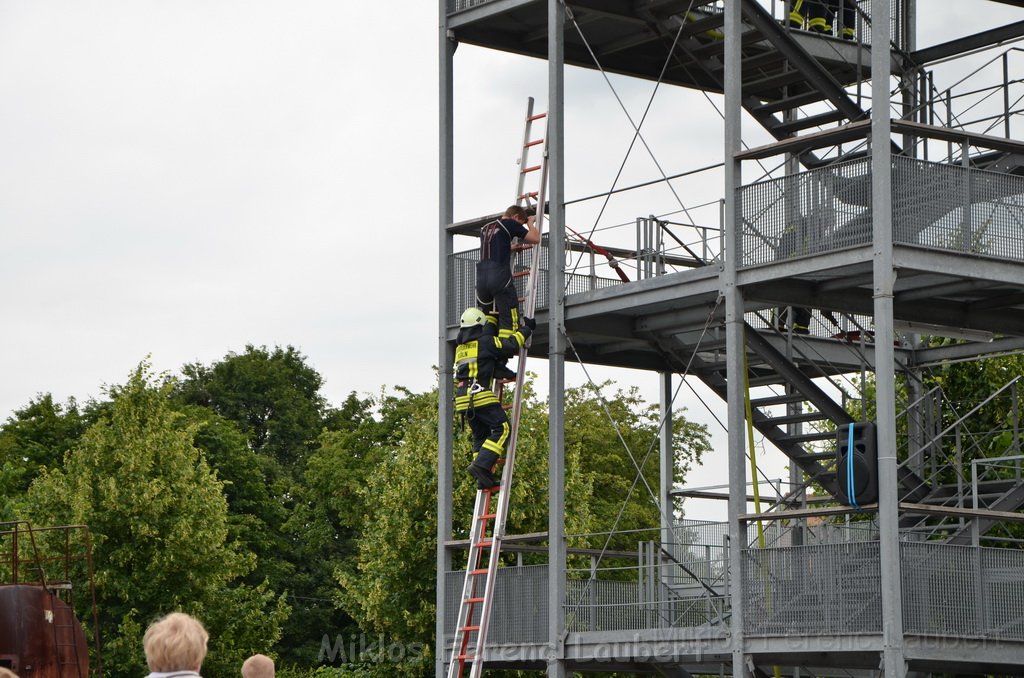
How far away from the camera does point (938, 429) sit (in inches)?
1082

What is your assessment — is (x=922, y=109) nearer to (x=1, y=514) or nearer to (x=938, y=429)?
(x=938, y=429)

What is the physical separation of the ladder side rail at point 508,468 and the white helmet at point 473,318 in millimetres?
691

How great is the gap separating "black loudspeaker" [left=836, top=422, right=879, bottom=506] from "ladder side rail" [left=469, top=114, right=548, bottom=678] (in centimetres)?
432

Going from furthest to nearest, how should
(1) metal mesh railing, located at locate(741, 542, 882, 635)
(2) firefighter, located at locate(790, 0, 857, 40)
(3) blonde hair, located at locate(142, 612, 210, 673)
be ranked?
1. (2) firefighter, located at locate(790, 0, 857, 40)
2. (1) metal mesh railing, located at locate(741, 542, 882, 635)
3. (3) blonde hair, located at locate(142, 612, 210, 673)

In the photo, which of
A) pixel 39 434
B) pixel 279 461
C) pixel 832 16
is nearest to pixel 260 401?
pixel 279 461

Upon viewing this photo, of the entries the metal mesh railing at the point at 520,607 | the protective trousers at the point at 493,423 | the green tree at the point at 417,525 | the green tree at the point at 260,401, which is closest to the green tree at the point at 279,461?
the green tree at the point at 260,401

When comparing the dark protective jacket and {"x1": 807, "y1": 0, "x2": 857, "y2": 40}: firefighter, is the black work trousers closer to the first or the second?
the dark protective jacket

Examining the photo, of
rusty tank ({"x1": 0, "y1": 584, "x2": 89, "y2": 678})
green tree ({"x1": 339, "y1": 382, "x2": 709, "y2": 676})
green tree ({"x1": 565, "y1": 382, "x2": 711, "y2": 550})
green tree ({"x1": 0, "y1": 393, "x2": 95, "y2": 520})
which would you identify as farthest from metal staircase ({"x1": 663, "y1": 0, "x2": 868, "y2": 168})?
green tree ({"x1": 0, "y1": 393, "x2": 95, "y2": 520})

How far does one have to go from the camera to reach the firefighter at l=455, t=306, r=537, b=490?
69.7ft

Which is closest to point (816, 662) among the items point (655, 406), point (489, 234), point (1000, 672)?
point (1000, 672)

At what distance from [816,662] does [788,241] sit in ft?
16.9

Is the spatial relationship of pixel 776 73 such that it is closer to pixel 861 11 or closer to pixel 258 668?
pixel 861 11

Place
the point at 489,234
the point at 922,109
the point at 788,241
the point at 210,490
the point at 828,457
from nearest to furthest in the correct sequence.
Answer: the point at 788,241
the point at 489,234
the point at 828,457
the point at 922,109
the point at 210,490

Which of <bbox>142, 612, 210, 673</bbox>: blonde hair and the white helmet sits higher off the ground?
the white helmet
